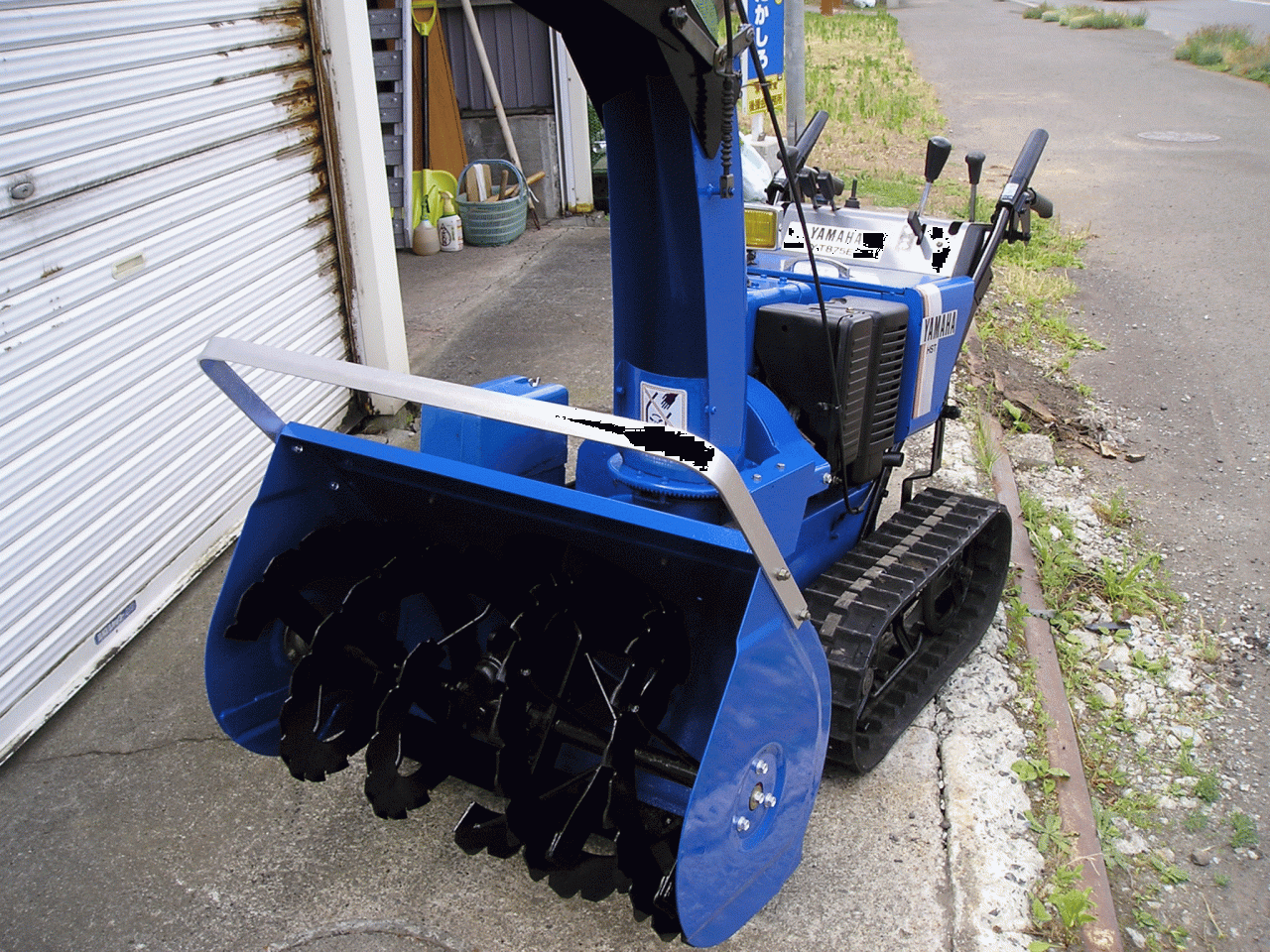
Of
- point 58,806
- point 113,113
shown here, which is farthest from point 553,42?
point 58,806

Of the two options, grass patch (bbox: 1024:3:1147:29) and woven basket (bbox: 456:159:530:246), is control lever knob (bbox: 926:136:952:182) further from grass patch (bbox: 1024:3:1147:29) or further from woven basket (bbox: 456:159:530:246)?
grass patch (bbox: 1024:3:1147:29)

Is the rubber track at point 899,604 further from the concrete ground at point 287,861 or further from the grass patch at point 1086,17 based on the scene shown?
the grass patch at point 1086,17

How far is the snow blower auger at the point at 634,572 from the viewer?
2232 mm

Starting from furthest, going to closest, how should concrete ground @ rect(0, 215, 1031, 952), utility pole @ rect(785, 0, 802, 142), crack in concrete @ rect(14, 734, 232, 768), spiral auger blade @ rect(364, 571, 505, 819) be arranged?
utility pole @ rect(785, 0, 802, 142) < crack in concrete @ rect(14, 734, 232, 768) < concrete ground @ rect(0, 215, 1031, 952) < spiral auger blade @ rect(364, 571, 505, 819)

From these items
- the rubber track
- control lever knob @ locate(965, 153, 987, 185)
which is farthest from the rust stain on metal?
control lever knob @ locate(965, 153, 987, 185)

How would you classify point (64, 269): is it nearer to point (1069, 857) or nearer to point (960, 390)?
point (1069, 857)

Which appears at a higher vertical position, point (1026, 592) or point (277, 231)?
point (277, 231)

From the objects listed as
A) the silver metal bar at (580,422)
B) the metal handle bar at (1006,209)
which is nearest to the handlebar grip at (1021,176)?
the metal handle bar at (1006,209)

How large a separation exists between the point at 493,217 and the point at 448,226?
0.38 metres

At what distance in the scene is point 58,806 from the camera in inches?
121

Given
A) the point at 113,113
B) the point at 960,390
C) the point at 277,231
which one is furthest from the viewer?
the point at 960,390

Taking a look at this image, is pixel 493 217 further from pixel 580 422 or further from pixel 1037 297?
pixel 580 422

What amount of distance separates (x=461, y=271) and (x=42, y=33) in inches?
186

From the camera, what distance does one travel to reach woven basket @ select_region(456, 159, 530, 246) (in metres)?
8.55
